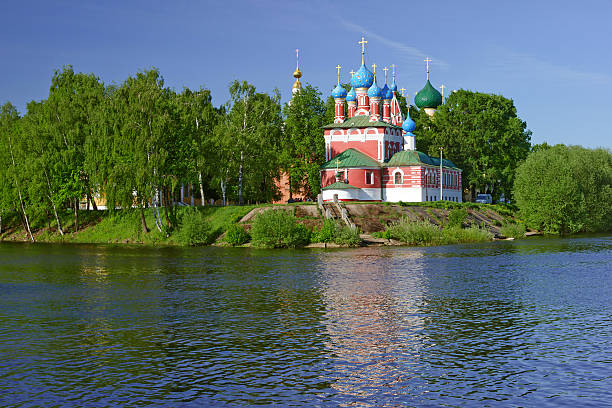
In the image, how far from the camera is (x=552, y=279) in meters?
38.6

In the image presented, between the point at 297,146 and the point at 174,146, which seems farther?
the point at 297,146

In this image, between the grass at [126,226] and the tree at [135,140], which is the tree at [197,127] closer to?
the tree at [135,140]

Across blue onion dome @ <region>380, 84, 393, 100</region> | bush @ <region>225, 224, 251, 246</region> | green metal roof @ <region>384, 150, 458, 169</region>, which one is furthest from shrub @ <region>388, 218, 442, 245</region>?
blue onion dome @ <region>380, 84, 393, 100</region>

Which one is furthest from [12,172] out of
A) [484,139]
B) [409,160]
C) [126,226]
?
[484,139]

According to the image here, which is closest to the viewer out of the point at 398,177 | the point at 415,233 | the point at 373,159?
the point at 415,233

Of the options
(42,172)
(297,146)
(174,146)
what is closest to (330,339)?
(174,146)

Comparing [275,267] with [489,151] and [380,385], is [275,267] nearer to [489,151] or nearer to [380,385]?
[380,385]

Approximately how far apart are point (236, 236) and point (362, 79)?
36435mm

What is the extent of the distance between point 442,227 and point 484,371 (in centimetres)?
5318

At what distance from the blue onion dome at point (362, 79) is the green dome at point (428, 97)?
64.4 ft

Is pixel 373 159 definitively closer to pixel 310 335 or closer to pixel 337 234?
pixel 337 234

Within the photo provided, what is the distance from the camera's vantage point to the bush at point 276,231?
61906mm

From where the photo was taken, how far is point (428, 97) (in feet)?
363

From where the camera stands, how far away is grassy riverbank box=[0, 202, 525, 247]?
2482 inches
